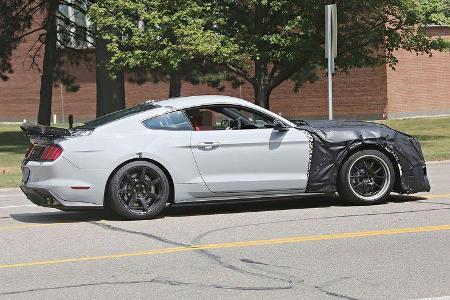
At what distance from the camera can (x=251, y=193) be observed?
33.0ft

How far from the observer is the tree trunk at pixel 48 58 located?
31.1 meters

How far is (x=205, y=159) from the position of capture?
9867mm

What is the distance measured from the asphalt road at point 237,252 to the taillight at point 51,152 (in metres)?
0.83

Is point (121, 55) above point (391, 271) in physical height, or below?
above

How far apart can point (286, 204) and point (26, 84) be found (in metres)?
43.9

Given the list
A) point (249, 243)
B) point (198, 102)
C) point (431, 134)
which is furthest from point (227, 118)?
point (431, 134)

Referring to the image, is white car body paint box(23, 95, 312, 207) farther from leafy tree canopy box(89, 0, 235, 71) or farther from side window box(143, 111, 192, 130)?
leafy tree canopy box(89, 0, 235, 71)

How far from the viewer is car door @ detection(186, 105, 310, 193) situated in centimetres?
989

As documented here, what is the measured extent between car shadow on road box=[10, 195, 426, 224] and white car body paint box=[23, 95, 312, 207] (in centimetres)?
39

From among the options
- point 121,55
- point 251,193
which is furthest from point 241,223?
point 121,55

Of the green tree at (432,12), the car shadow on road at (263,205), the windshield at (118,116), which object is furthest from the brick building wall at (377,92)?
the windshield at (118,116)

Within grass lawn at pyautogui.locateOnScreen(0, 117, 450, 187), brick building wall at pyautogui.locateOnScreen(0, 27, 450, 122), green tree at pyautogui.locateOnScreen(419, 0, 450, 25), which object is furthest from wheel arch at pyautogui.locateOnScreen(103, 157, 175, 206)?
brick building wall at pyautogui.locateOnScreen(0, 27, 450, 122)

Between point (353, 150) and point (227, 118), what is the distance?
1.71 meters

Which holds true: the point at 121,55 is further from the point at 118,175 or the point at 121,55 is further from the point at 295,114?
the point at 295,114
